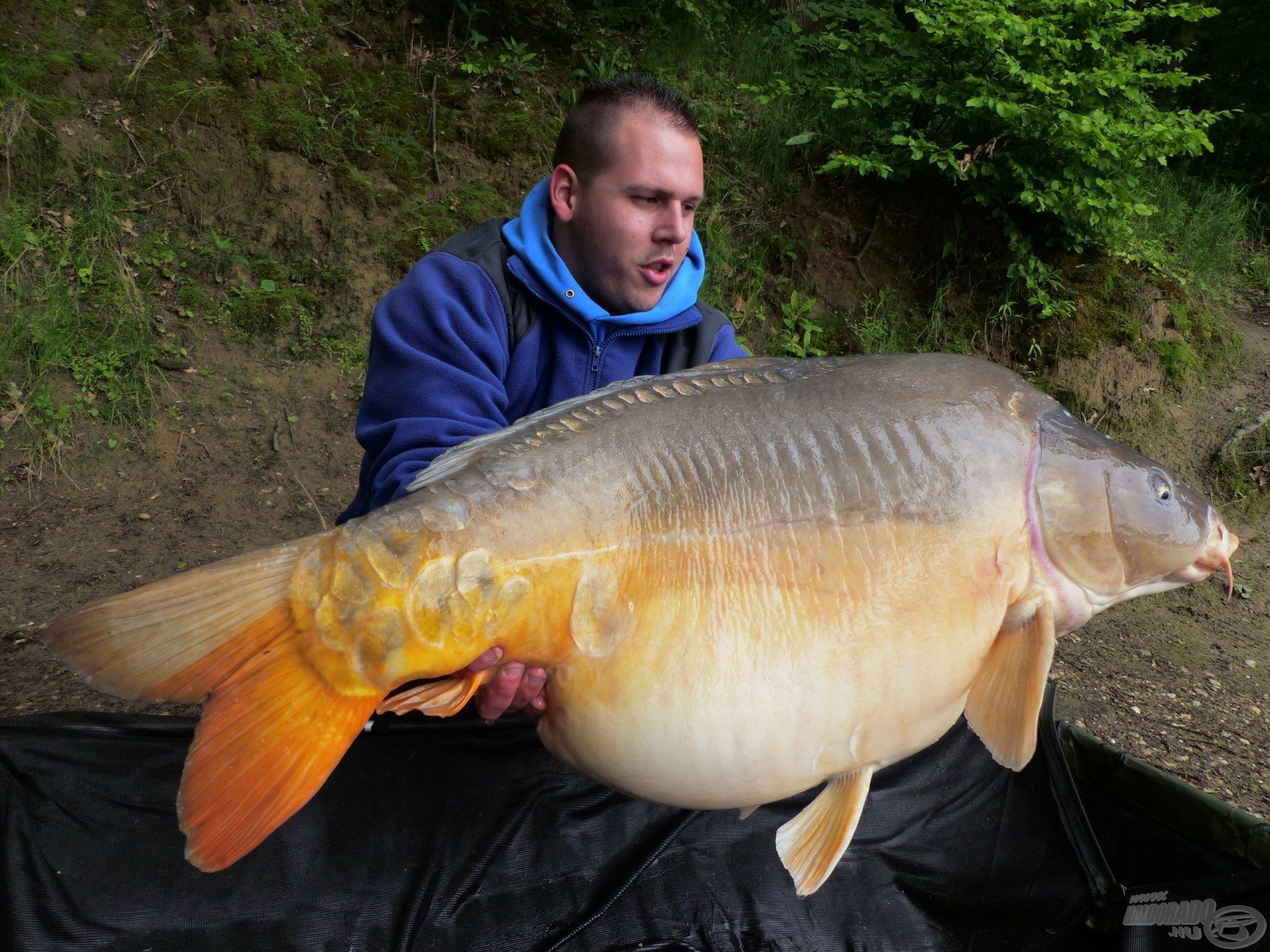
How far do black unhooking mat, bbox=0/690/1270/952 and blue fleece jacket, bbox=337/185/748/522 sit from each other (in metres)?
0.55

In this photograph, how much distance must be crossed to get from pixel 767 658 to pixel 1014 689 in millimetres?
354

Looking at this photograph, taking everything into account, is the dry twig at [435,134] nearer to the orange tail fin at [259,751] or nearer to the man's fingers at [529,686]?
the man's fingers at [529,686]

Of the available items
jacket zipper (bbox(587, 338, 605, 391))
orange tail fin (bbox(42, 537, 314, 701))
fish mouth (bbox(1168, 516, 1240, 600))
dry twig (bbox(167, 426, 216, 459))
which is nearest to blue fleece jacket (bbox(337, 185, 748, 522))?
jacket zipper (bbox(587, 338, 605, 391))

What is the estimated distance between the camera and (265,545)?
2.52 meters

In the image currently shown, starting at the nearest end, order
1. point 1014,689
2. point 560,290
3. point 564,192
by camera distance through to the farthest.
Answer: point 1014,689, point 560,290, point 564,192

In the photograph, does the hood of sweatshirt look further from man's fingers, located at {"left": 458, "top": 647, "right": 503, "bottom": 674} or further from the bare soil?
the bare soil

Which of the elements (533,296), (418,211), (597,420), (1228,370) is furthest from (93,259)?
(1228,370)

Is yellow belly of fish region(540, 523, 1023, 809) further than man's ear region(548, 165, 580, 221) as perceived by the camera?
No

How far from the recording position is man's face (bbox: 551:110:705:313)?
5.71 feet

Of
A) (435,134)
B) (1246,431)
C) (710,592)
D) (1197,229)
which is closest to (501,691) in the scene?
(710,592)

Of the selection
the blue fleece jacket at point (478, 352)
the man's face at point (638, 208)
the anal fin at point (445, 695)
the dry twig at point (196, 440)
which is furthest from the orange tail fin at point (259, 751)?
the dry twig at point (196, 440)

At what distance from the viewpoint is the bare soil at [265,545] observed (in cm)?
238

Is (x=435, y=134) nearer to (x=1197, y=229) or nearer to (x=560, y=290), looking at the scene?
(x=560, y=290)

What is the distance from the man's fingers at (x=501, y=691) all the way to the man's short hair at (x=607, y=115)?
1062mm
